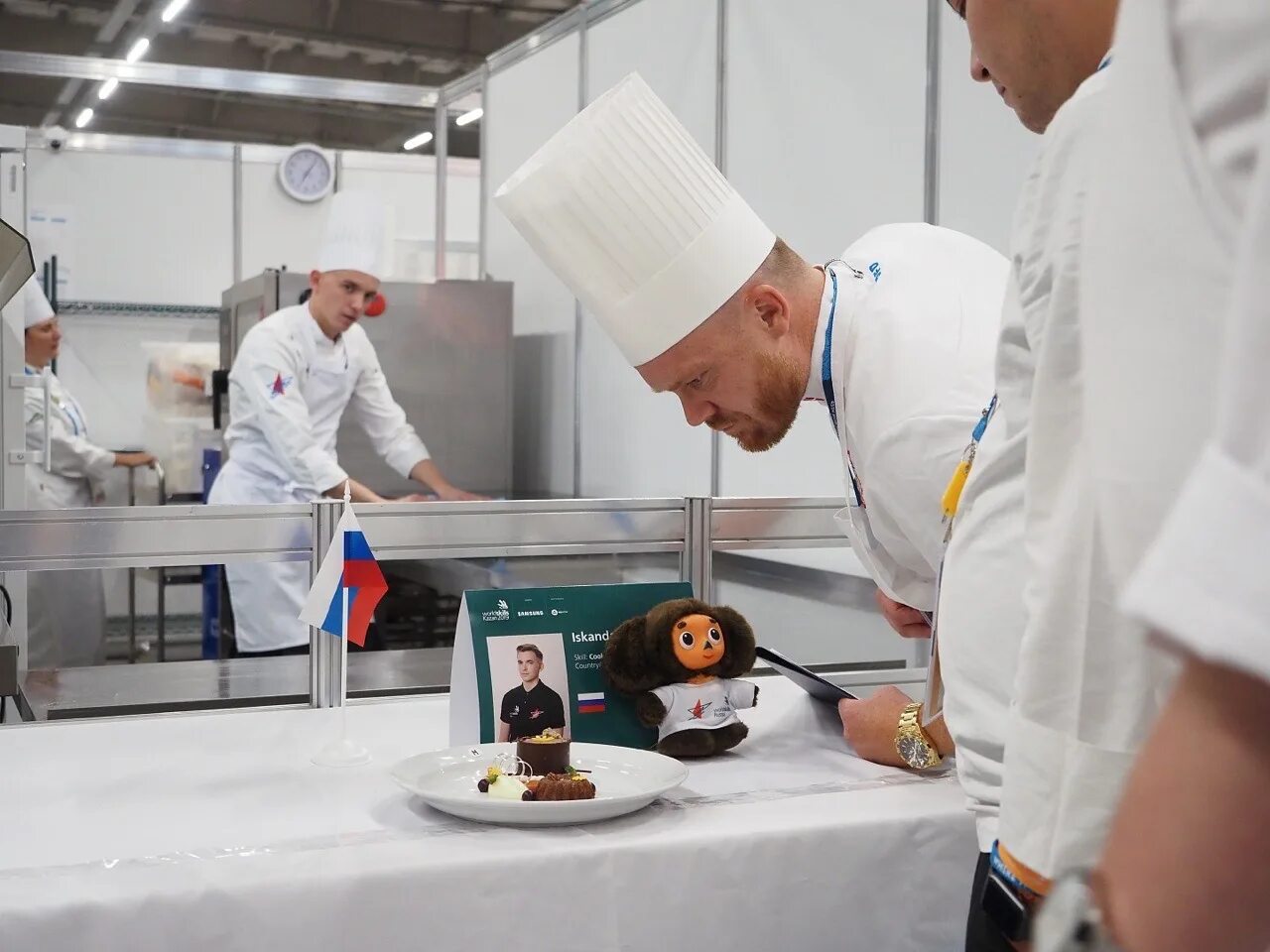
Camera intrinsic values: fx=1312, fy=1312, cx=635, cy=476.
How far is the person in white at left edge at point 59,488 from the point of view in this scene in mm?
4055

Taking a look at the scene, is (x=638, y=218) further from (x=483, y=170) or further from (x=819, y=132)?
(x=483, y=170)

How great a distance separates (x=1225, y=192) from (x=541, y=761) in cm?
92

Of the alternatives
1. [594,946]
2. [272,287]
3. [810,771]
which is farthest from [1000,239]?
[272,287]

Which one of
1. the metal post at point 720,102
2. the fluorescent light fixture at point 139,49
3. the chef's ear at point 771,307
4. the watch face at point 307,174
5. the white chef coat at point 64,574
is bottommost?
the white chef coat at point 64,574

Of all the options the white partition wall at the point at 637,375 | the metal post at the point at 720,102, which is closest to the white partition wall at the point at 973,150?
the metal post at the point at 720,102

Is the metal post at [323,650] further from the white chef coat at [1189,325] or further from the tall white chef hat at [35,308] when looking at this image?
the tall white chef hat at [35,308]

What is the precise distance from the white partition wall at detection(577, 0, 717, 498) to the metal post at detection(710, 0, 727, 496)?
0.12ft

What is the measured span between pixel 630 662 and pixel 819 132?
2.21m

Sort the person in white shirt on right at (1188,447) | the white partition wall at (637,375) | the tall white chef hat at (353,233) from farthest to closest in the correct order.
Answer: the tall white chef hat at (353,233)
the white partition wall at (637,375)
the person in white shirt on right at (1188,447)

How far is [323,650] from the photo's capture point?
1.54 m

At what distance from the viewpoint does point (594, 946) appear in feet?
3.39

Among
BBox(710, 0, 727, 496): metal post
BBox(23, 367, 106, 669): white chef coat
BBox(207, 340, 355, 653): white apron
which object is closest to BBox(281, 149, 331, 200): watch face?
BBox(23, 367, 106, 669): white chef coat

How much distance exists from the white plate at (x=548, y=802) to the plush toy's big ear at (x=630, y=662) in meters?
0.07

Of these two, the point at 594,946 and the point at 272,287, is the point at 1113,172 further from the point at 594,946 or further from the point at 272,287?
the point at 272,287
